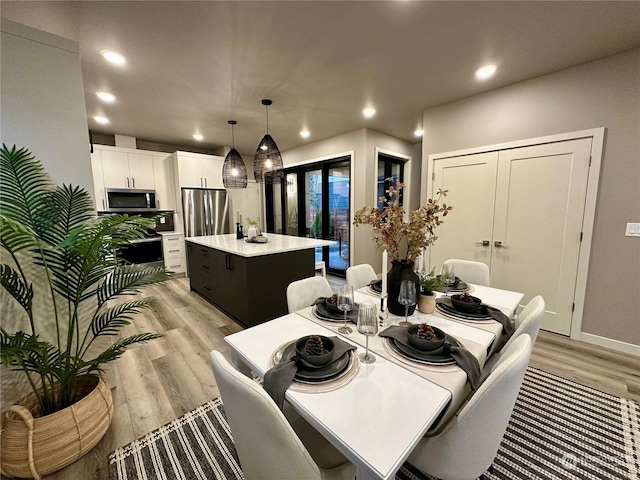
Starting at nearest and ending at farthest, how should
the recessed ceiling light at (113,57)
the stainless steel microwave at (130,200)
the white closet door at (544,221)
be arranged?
the recessed ceiling light at (113,57), the white closet door at (544,221), the stainless steel microwave at (130,200)

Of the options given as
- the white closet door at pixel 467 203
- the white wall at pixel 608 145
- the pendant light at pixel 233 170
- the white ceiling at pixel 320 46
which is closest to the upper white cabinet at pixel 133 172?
the white ceiling at pixel 320 46

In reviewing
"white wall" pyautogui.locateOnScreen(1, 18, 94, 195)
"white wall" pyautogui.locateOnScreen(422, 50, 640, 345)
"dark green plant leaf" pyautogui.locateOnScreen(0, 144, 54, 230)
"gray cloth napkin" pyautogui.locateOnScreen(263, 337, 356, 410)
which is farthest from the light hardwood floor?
"white wall" pyautogui.locateOnScreen(1, 18, 94, 195)

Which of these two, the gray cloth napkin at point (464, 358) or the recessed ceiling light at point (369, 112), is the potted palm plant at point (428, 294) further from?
the recessed ceiling light at point (369, 112)

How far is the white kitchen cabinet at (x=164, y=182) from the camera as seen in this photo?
198 inches

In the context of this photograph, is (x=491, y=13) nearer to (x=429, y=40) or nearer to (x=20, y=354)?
(x=429, y=40)

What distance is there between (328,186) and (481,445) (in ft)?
15.4

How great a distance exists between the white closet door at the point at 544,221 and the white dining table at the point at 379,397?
6.71ft

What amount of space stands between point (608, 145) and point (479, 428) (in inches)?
119

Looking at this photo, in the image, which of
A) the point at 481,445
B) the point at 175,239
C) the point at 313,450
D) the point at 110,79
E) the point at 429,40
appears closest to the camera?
the point at 481,445

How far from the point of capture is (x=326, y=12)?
1.78 m

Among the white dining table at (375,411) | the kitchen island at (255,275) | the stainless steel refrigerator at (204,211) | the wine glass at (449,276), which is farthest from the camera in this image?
the stainless steel refrigerator at (204,211)

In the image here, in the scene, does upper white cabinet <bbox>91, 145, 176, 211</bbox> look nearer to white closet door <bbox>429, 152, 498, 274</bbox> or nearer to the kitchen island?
the kitchen island

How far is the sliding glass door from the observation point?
5.04 meters

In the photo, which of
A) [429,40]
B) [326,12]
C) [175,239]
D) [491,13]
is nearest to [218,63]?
[326,12]
